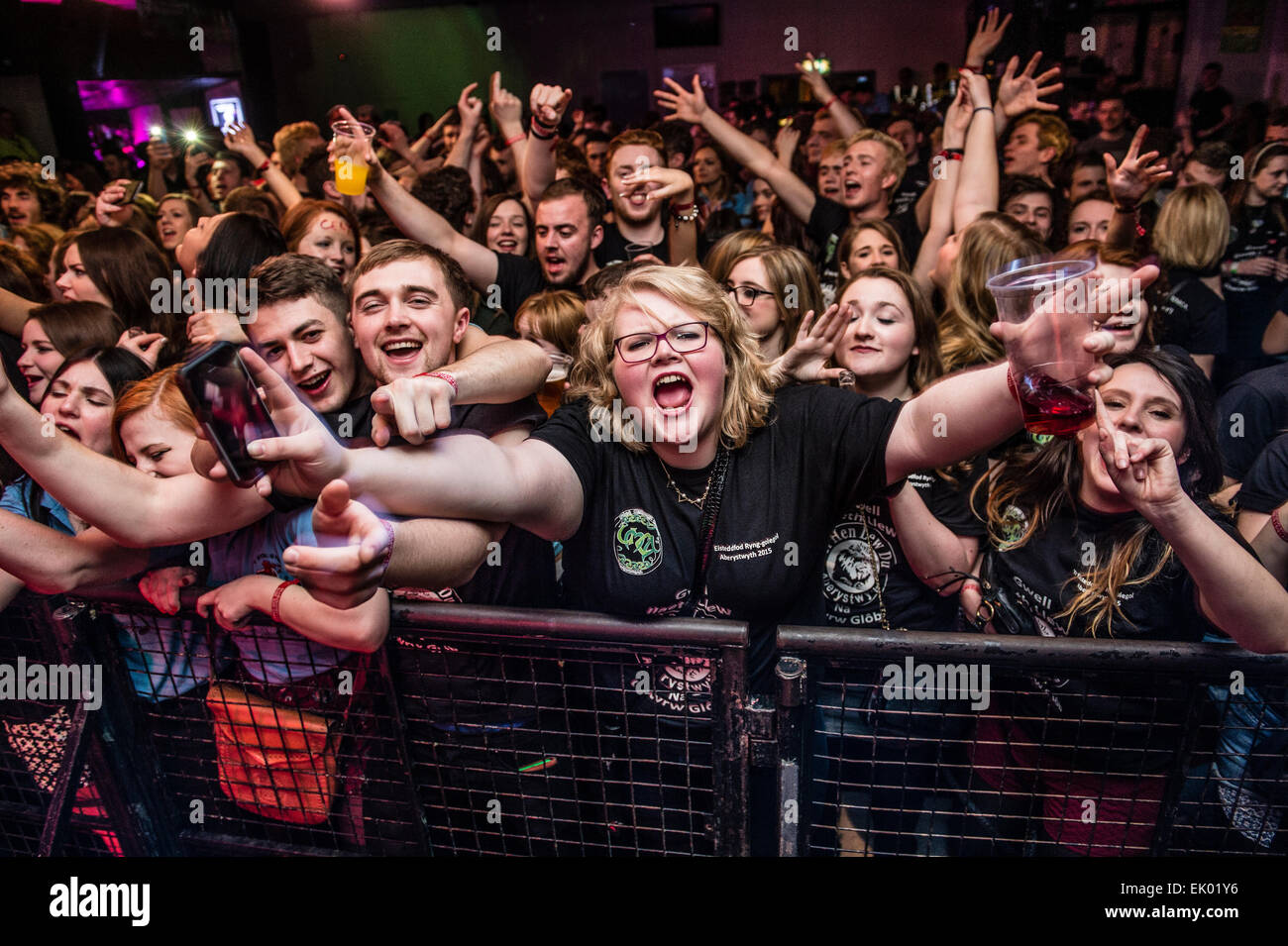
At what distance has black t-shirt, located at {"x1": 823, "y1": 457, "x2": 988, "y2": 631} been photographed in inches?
78.9

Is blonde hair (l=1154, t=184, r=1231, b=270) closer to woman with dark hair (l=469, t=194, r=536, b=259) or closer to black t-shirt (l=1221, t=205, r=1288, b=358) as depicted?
black t-shirt (l=1221, t=205, r=1288, b=358)

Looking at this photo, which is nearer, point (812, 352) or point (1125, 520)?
point (1125, 520)

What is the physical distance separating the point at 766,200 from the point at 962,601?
4.13 metres

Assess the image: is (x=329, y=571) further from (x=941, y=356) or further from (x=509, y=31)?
(x=509, y=31)

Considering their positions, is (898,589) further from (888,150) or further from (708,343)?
(888,150)

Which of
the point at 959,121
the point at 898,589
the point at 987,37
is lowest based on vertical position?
the point at 898,589

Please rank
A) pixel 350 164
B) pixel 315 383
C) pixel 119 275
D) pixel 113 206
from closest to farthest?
pixel 315 383 < pixel 350 164 < pixel 119 275 < pixel 113 206

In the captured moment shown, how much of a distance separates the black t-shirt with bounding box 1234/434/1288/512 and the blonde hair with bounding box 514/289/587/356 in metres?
1.98

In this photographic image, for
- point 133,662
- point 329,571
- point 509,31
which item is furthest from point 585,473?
point 509,31

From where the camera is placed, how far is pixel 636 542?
1.67 meters

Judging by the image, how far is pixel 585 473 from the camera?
5.46 ft

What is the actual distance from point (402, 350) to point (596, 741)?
1031mm

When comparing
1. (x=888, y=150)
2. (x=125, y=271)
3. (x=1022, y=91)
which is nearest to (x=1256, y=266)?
(x=1022, y=91)

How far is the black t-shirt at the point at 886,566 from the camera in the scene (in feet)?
6.57
